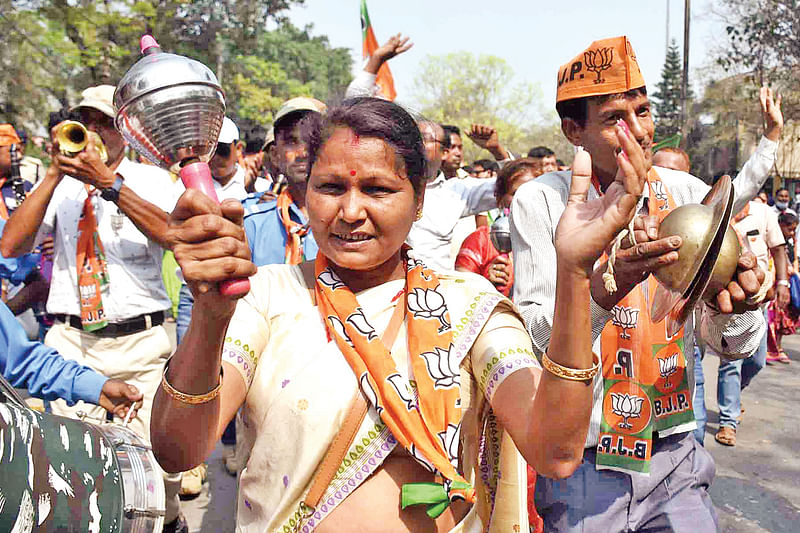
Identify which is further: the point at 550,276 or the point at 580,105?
the point at 580,105

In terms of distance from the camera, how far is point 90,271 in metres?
3.68

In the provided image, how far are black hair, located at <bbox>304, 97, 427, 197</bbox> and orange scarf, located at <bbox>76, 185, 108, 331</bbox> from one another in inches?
87.3

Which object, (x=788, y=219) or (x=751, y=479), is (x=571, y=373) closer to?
(x=751, y=479)

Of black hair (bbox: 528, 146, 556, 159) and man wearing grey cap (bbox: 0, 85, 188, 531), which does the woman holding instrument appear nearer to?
man wearing grey cap (bbox: 0, 85, 188, 531)

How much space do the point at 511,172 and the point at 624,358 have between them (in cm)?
257

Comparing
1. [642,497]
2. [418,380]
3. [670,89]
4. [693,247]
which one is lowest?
[670,89]

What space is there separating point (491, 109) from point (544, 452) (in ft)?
155

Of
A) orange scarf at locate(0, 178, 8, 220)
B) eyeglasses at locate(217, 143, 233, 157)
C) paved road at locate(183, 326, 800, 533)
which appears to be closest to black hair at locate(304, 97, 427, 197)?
paved road at locate(183, 326, 800, 533)

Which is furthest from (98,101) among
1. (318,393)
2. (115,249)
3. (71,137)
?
(318,393)

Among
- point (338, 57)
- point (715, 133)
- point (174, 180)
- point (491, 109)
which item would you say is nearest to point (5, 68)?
point (174, 180)

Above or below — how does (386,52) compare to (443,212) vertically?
above

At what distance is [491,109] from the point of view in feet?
155

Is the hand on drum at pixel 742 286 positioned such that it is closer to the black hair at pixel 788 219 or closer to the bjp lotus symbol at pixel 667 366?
the bjp lotus symbol at pixel 667 366

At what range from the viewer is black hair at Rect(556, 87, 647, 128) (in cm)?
234
